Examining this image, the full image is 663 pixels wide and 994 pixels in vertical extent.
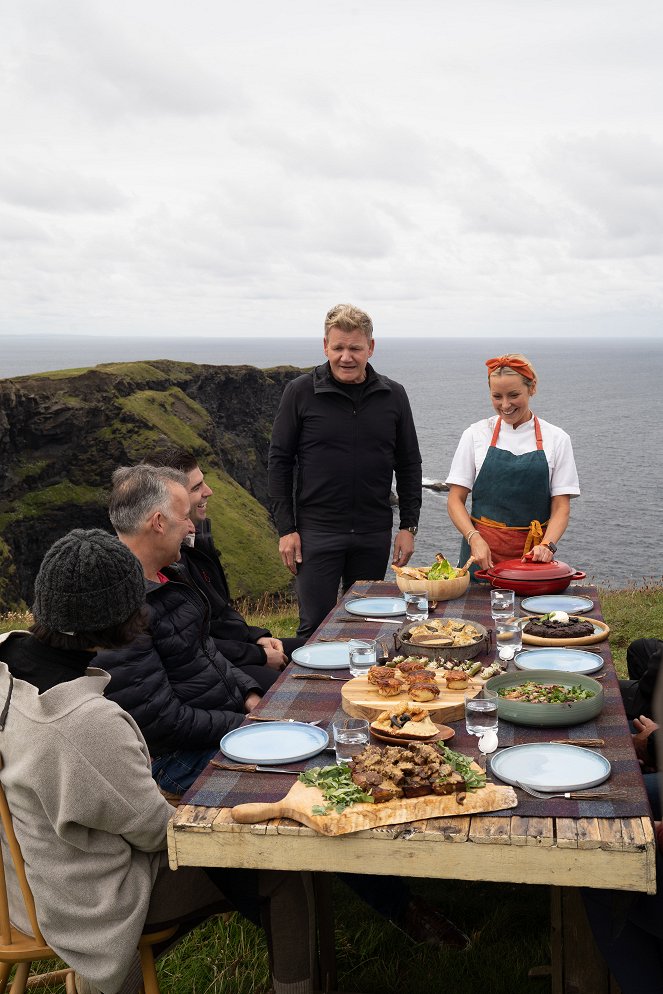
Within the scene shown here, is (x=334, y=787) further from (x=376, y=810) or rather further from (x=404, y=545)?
(x=404, y=545)

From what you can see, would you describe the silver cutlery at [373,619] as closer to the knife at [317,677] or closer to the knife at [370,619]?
the knife at [370,619]

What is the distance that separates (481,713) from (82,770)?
1.25 metres

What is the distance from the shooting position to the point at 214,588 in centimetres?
508

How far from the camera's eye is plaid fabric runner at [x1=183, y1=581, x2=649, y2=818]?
8.32 ft

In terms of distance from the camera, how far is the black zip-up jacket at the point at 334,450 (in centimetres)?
620

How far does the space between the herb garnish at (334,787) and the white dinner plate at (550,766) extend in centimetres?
45

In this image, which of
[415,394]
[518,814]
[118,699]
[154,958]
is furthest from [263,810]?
[415,394]

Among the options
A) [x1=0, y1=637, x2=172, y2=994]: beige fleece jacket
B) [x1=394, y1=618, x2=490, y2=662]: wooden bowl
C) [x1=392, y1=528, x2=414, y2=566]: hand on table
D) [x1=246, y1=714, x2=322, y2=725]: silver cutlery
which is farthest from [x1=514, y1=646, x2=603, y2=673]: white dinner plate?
[x1=392, y1=528, x2=414, y2=566]: hand on table

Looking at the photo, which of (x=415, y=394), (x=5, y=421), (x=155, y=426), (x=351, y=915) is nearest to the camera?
(x=351, y=915)

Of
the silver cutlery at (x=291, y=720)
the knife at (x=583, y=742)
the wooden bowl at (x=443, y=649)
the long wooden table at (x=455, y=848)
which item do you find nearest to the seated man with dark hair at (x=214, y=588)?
the wooden bowl at (x=443, y=649)

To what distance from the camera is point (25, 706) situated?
257 cm

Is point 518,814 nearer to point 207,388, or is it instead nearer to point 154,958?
point 154,958

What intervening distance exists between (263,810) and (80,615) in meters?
0.76

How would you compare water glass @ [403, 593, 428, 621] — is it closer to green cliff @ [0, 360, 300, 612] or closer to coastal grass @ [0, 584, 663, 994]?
coastal grass @ [0, 584, 663, 994]
